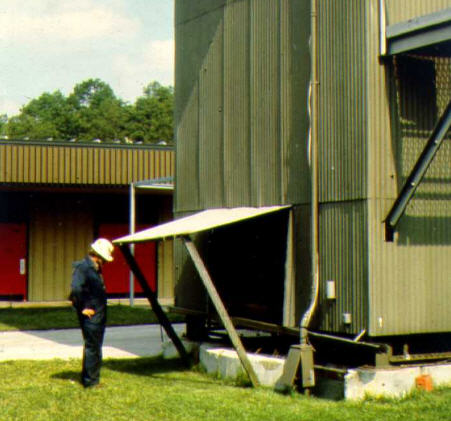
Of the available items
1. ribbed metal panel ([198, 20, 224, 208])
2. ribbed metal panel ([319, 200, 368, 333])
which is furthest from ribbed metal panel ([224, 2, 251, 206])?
ribbed metal panel ([319, 200, 368, 333])

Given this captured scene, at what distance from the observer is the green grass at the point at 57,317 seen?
65.5ft

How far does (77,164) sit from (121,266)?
16.9ft

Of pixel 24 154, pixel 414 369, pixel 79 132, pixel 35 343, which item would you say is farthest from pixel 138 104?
pixel 414 369

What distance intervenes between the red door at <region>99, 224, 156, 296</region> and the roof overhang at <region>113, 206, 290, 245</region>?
1511 centimetres

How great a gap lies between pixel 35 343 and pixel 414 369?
28.3 ft

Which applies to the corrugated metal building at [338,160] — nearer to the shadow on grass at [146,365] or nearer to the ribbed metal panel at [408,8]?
the ribbed metal panel at [408,8]

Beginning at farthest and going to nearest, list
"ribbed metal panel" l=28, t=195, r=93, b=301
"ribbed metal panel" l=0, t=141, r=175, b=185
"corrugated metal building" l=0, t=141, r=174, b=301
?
"ribbed metal panel" l=28, t=195, r=93, b=301 → "corrugated metal building" l=0, t=141, r=174, b=301 → "ribbed metal panel" l=0, t=141, r=175, b=185

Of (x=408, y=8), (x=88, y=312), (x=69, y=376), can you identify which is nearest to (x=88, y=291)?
(x=88, y=312)

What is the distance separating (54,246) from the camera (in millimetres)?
27750

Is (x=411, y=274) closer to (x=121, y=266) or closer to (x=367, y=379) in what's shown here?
(x=367, y=379)

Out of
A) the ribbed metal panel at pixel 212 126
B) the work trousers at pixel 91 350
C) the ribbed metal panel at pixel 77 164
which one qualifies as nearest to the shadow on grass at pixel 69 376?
the work trousers at pixel 91 350

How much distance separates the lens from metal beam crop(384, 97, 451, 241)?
33.8ft

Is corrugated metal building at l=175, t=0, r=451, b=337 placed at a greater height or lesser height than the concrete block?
greater

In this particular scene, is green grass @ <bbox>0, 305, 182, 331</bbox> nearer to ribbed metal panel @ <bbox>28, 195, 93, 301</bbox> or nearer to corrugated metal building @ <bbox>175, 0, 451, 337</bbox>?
ribbed metal panel @ <bbox>28, 195, 93, 301</bbox>
